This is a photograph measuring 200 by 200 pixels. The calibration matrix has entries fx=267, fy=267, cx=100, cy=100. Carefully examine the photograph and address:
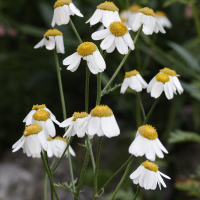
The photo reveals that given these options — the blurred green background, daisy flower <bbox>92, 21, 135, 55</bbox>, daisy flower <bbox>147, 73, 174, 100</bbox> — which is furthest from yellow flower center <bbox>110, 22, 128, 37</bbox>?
the blurred green background

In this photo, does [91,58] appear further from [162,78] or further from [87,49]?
[162,78]

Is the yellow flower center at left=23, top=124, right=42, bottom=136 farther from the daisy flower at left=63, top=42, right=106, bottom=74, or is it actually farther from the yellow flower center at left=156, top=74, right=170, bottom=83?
the yellow flower center at left=156, top=74, right=170, bottom=83

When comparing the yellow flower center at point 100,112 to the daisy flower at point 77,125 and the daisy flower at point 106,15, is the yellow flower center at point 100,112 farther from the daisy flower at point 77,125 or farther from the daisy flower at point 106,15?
the daisy flower at point 106,15

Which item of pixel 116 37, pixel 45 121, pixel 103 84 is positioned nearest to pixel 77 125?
pixel 45 121

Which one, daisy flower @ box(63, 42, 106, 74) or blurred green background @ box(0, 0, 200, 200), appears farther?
blurred green background @ box(0, 0, 200, 200)

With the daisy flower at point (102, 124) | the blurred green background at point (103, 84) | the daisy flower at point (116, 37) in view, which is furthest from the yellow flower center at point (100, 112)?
the blurred green background at point (103, 84)

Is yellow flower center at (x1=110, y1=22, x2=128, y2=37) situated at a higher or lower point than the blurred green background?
higher

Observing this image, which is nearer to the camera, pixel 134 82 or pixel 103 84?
pixel 134 82
